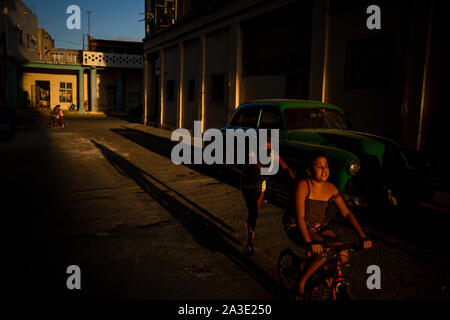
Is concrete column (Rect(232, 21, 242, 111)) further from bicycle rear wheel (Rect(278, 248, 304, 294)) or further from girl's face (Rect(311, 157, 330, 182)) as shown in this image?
girl's face (Rect(311, 157, 330, 182))

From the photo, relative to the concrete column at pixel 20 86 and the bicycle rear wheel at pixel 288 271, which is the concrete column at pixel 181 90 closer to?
the bicycle rear wheel at pixel 288 271

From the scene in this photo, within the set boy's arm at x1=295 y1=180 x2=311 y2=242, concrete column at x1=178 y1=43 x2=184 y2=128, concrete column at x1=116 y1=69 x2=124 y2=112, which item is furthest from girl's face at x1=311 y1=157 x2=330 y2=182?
concrete column at x1=116 y1=69 x2=124 y2=112

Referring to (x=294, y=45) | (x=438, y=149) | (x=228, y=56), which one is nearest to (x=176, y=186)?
(x=438, y=149)

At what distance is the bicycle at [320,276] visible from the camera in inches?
120

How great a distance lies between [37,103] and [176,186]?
135 feet

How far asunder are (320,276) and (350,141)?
326cm

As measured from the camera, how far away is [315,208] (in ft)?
10.5

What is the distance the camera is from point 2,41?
31750mm

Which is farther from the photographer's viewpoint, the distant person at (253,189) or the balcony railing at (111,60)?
the balcony railing at (111,60)

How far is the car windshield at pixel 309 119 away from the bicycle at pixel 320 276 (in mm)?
3784

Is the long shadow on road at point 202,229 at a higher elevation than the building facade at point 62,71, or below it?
below

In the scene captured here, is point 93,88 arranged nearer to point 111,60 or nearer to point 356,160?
point 111,60

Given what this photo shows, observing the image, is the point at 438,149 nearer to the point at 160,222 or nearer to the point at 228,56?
the point at 160,222

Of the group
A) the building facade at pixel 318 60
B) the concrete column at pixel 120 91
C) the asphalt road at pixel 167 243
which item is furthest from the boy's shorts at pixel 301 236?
the concrete column at pixel 120 91
